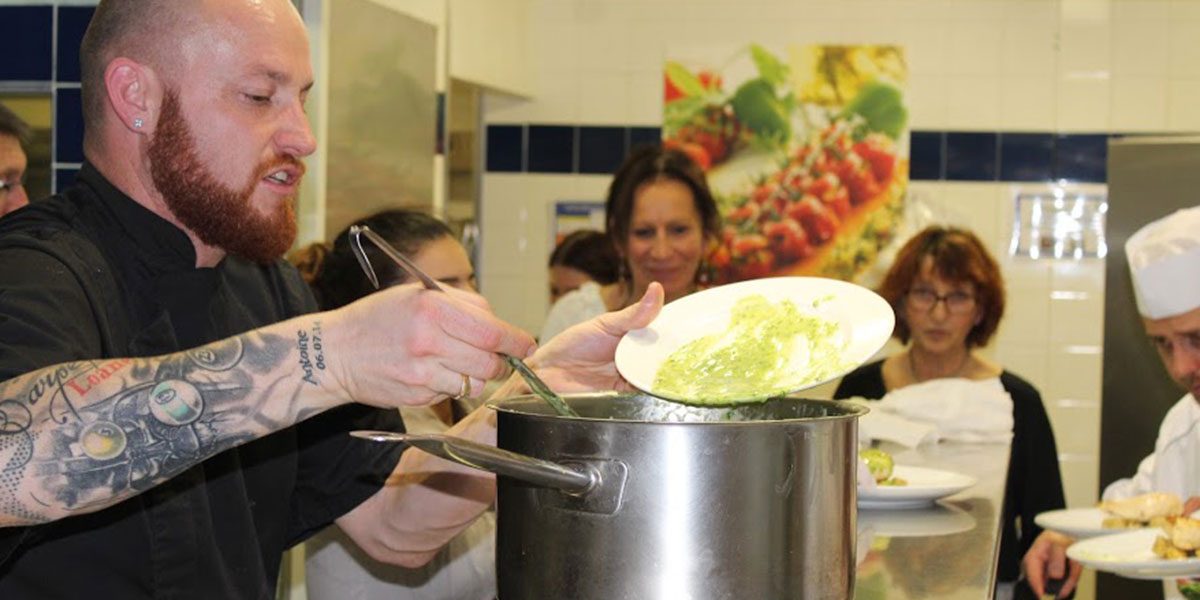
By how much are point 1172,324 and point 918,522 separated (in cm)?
112

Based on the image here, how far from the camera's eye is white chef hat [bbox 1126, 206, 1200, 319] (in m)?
2.89

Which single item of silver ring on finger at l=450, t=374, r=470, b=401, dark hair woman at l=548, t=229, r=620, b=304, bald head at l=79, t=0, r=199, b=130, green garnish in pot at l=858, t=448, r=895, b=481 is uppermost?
bald head at l=79, t=0, r=199, b=130

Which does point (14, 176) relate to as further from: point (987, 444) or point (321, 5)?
point (987, 444)

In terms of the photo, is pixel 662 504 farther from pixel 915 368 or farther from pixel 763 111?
pixel 763 111

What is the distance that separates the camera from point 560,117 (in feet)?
18.0

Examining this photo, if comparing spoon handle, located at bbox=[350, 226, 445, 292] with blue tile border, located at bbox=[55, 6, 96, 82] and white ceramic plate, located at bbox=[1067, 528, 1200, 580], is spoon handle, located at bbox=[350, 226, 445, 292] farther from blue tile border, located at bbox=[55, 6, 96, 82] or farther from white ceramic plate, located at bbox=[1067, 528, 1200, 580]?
blue tile border, located at bbox=[55, 6, 96, 82]

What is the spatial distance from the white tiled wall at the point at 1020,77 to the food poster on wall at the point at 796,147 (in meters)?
0.07

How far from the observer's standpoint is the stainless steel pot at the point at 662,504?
1.12m

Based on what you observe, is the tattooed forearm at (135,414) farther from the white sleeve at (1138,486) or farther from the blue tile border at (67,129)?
the white sleeve at (1138,486)

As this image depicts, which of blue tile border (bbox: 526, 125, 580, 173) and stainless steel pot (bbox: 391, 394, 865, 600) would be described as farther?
blue tile border (bbox: 526, 125, 580, 173)

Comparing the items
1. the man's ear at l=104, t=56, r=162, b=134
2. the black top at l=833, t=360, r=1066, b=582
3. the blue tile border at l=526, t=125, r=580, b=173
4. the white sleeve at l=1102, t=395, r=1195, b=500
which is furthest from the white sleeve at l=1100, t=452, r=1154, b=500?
the blue tile border at l=526, t=125, r=580, b=173

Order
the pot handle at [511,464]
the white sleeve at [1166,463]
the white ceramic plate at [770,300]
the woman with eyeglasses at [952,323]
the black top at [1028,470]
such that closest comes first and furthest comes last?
the pot handle at [511,464]
the white ceramic plate at [770,300]
the white sleeve at [1166,463]
the black top at [1028,470]
the woman with eyeglasses at [952,323]

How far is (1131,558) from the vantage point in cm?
215

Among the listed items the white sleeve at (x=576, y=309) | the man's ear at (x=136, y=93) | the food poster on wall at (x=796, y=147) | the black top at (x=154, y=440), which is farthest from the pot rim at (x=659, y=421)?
the food poster on wall at (x=796, y=147)
